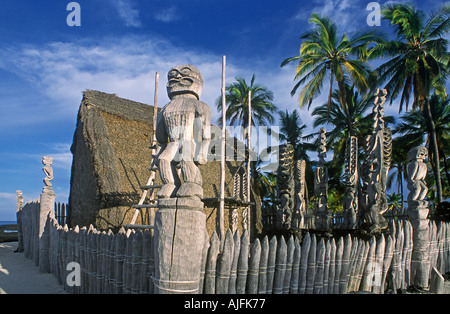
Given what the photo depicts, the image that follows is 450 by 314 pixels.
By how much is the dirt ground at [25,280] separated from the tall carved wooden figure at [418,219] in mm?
479

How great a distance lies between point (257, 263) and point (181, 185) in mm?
1425

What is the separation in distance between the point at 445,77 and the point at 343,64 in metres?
6.57

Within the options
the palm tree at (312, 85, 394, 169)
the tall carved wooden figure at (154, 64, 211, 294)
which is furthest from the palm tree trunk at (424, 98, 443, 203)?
the tall carved wooden figure at (154, 64, 211, 294)

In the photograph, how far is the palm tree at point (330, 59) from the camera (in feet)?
67.5

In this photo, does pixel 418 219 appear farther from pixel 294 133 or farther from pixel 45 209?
pixel 294 133

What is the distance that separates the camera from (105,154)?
38.0 feet

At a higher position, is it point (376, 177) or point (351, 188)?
point (376, 177)

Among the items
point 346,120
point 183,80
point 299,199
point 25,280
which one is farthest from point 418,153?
point 346,120

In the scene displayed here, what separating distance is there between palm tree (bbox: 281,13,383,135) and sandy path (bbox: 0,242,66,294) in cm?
1799

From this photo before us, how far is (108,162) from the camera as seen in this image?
37.6ft

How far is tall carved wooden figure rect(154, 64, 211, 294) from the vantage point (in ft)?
10.6

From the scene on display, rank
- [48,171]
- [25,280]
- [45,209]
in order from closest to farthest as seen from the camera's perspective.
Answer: [25,280]
[45,209]
[48,171]
